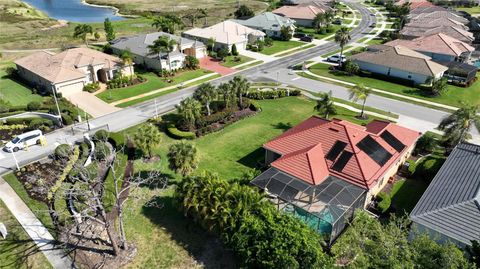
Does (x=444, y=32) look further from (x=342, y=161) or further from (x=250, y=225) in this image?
(x=250, y=225)

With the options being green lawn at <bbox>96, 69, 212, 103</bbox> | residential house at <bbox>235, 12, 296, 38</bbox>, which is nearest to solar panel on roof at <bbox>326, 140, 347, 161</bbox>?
green lawn at <bbox>96, 69, 212, 103</bbox>

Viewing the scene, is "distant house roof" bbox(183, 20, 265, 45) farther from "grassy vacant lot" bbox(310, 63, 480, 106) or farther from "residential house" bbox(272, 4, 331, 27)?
"residential house" bbox(272, 4, 331, 27)

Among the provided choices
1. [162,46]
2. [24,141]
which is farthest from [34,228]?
[162,46]

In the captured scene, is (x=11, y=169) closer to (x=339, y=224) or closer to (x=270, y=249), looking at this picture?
(x=270, y=249)

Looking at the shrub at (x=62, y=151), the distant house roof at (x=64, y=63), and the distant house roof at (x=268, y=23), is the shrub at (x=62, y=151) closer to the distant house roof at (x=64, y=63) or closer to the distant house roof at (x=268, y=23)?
the distant house roof at (x=64, y=63)

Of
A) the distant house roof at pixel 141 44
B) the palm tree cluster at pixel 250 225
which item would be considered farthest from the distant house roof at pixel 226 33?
the palm tree cluster at pixel 250 225

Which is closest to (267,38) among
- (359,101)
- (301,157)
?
(359,101)
